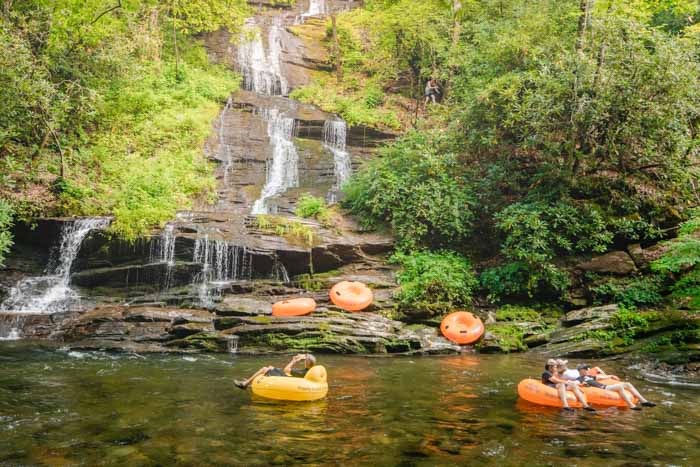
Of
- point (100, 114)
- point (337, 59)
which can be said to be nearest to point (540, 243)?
point (100, 114)

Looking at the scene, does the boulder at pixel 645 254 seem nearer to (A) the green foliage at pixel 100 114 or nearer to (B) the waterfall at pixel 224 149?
(A) the green foliage at pixel 100 114

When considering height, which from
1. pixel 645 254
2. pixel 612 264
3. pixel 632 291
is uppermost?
pixel 645 254

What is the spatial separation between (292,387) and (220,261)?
286 inches

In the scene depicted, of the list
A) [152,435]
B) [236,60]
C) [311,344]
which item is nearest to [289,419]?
[152,435]

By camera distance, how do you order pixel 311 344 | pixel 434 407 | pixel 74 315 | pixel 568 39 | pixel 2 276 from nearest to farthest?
pixel 434 407 → pixel 311 344 → pixel 74 315 → pixel 2 276 → pixel 568 39

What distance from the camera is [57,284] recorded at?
14.0 meters

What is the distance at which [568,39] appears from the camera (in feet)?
57.6

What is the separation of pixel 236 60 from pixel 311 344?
20.5 metres

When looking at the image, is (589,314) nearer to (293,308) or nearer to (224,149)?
(293,308)

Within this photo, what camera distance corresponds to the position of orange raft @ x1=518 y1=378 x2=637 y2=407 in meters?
7.96

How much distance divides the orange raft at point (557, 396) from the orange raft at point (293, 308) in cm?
574

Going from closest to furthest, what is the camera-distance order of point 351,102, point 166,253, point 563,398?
point 563,398 < point 166,253 < point 351,102

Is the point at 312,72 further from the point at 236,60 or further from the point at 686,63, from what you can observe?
the point at 686,63

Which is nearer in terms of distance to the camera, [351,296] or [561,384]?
[561,384]
